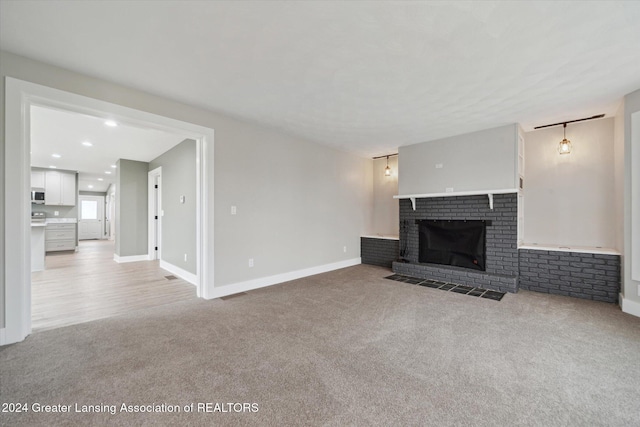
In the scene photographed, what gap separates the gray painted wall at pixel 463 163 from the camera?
13.1 ft

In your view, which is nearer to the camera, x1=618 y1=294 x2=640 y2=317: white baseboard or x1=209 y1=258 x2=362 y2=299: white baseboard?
x1=618 y1=294 x2=640 y2=317: white baseboard

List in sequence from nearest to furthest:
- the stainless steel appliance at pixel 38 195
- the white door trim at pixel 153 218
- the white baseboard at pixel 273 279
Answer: the white baseboard at pixel 273 279 < the white door trim at pixel 153 218 < the stainless steel appliance at pixel 38 195

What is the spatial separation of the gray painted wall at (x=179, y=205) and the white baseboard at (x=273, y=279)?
A: 105cm

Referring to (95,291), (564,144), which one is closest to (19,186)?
(95,291)

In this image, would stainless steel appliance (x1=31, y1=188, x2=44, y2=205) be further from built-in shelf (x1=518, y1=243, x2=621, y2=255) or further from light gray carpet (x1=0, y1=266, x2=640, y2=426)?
built-in shelf (x1=518, y1=243, x2=621, y2=255)

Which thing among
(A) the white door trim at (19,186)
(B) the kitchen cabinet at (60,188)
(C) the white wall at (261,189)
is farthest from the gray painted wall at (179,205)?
(B) the kitchen cabinet at (60,188)

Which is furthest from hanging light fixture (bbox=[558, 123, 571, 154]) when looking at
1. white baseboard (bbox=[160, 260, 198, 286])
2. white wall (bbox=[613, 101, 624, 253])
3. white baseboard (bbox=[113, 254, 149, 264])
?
white baseboard (bbox=[113, 254, 149, 264])

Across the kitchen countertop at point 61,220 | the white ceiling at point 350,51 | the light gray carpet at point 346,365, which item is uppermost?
the white ceiling at point 350,51

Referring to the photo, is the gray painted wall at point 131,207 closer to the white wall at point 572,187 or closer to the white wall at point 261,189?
the white wall at point 261,189

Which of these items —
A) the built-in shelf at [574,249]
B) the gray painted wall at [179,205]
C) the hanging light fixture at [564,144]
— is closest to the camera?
the built-in shelf at [574,249]

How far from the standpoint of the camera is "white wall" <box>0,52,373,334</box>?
2703 mm

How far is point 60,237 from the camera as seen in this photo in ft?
25.6

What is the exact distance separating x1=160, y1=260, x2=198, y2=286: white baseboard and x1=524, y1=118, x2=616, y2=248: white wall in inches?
220

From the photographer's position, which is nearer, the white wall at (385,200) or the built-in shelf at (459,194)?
the built-in shelf at (459,194)
